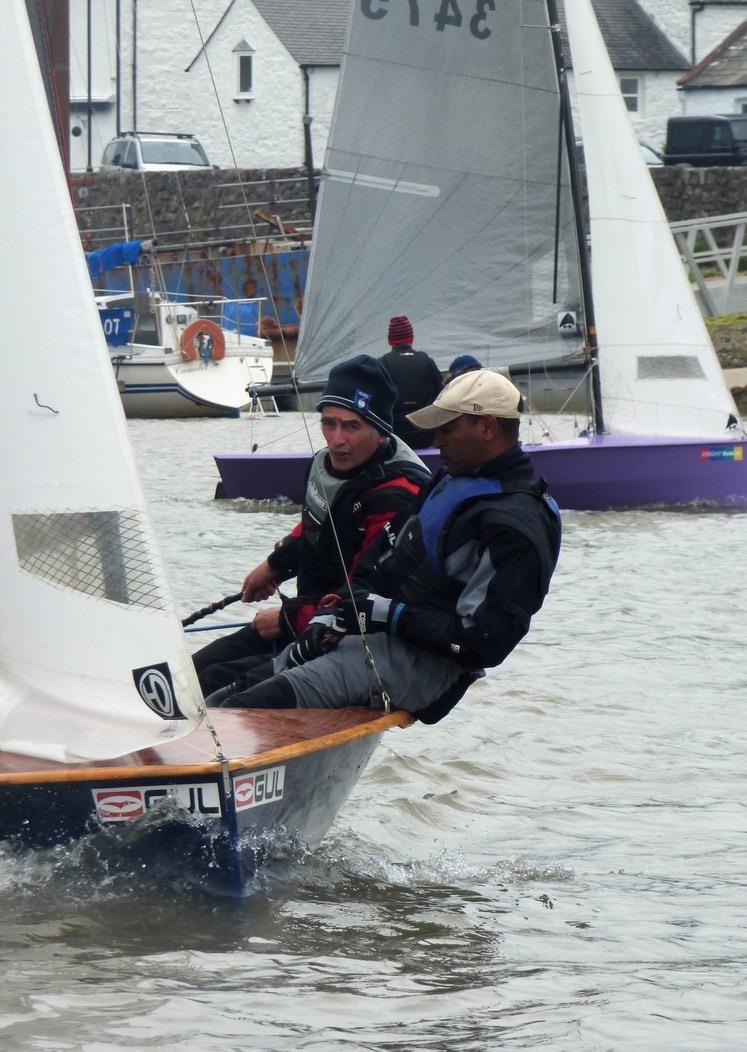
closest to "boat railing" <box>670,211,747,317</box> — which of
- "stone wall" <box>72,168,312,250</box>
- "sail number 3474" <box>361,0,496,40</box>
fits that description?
"stone wall" <box>72,168,312,250</box>

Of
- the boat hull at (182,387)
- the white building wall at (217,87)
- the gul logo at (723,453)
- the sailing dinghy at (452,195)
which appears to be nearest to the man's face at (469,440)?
the gul logo at (723,453)

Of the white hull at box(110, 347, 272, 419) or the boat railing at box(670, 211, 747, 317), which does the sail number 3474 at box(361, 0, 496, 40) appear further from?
the boat railing at box(670, 211, 747, 317)

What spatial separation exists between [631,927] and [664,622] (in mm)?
4847

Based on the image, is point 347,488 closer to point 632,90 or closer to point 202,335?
Answer: point 202,335

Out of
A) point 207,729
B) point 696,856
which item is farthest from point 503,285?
Answer: point 207,729

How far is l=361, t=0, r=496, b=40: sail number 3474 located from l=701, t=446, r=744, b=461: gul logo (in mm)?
4169

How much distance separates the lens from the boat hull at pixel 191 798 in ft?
12.9

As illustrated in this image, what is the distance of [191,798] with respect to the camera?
3.94 meters

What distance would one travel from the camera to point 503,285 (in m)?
15.2

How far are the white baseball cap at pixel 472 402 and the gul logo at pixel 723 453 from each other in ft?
31.4

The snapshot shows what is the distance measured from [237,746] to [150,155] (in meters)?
31.0

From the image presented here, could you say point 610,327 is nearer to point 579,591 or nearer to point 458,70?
point 458,70

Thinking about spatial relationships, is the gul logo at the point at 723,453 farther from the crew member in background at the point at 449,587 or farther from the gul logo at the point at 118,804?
the gul logo at the point at 118,804

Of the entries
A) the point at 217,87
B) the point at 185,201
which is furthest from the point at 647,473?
the point at 217,87
